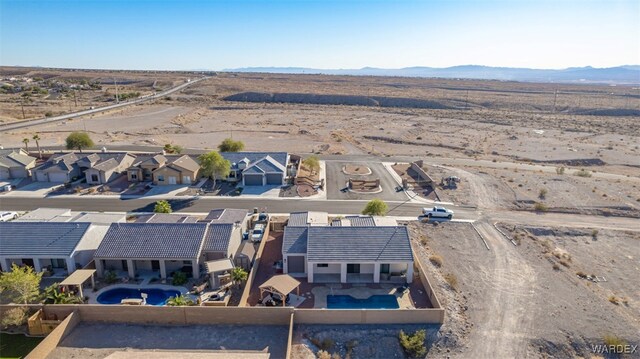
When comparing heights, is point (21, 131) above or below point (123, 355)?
above

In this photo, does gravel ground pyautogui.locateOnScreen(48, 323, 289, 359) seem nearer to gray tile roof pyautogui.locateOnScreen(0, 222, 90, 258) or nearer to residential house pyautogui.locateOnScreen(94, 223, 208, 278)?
residential house pyautogui.locateOnScreen(94, 223, 208, 278)

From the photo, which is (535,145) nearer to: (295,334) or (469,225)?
(469,225)

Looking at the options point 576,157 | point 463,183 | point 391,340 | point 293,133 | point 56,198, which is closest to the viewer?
point 391,340

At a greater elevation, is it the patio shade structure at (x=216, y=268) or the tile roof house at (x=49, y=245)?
the tile roof house at (x=49, y=245)

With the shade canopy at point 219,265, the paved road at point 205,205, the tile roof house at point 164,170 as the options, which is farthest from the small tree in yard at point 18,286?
the tile roof house at point 164,170

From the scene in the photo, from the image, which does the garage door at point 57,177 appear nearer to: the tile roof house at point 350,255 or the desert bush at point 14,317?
the desert bush at point 14,317

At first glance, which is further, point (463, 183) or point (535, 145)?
point (535, 145)

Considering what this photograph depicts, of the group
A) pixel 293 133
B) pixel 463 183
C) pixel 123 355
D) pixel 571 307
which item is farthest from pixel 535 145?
pixel 123 355
